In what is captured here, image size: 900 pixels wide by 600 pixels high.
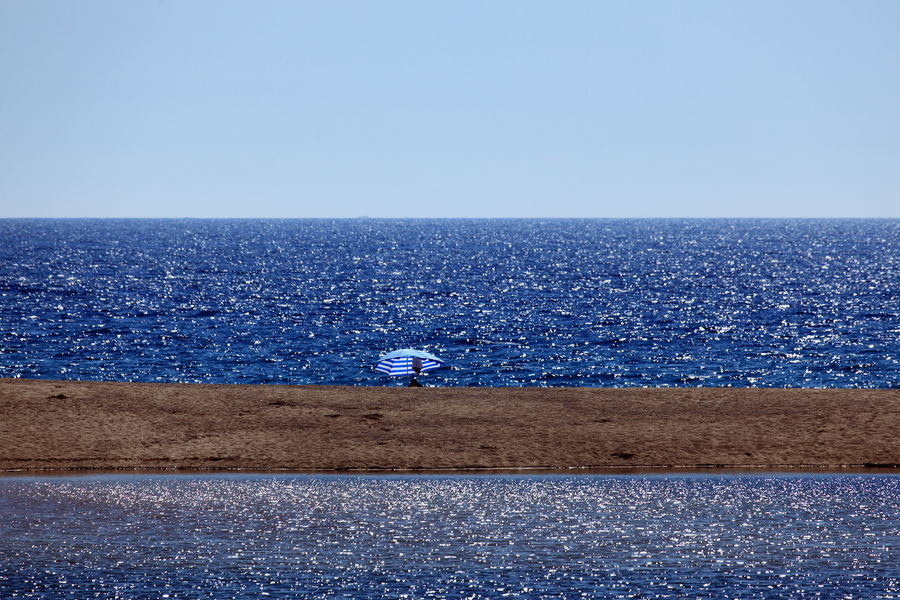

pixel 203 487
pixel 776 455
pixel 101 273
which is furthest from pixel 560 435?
pixel 101 273

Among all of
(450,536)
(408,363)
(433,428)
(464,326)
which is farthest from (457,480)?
(464,326)

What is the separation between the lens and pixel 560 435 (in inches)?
1382

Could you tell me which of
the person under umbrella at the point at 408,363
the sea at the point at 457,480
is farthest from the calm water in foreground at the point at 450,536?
the person under umbrella at the point at 408,363

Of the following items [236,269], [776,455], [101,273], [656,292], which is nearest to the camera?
[776,455]

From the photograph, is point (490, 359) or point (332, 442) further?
point (490, 359)

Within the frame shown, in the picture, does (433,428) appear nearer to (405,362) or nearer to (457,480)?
(457,480)

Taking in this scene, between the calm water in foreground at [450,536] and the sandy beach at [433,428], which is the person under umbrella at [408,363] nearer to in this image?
the sandy beach at [433,428]

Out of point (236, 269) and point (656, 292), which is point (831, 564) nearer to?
point (656, 292)

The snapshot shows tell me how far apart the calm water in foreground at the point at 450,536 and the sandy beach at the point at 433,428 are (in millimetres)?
1856

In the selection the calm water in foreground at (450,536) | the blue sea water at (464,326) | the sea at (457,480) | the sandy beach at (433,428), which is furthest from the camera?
the blue sea water at (464,326)

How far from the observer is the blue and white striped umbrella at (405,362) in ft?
148

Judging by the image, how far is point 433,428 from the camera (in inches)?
1401

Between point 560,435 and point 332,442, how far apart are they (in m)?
7.62

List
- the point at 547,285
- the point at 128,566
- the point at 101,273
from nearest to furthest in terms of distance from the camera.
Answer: the point at 128,566 < the point at 547,285 < the point at 101,273
